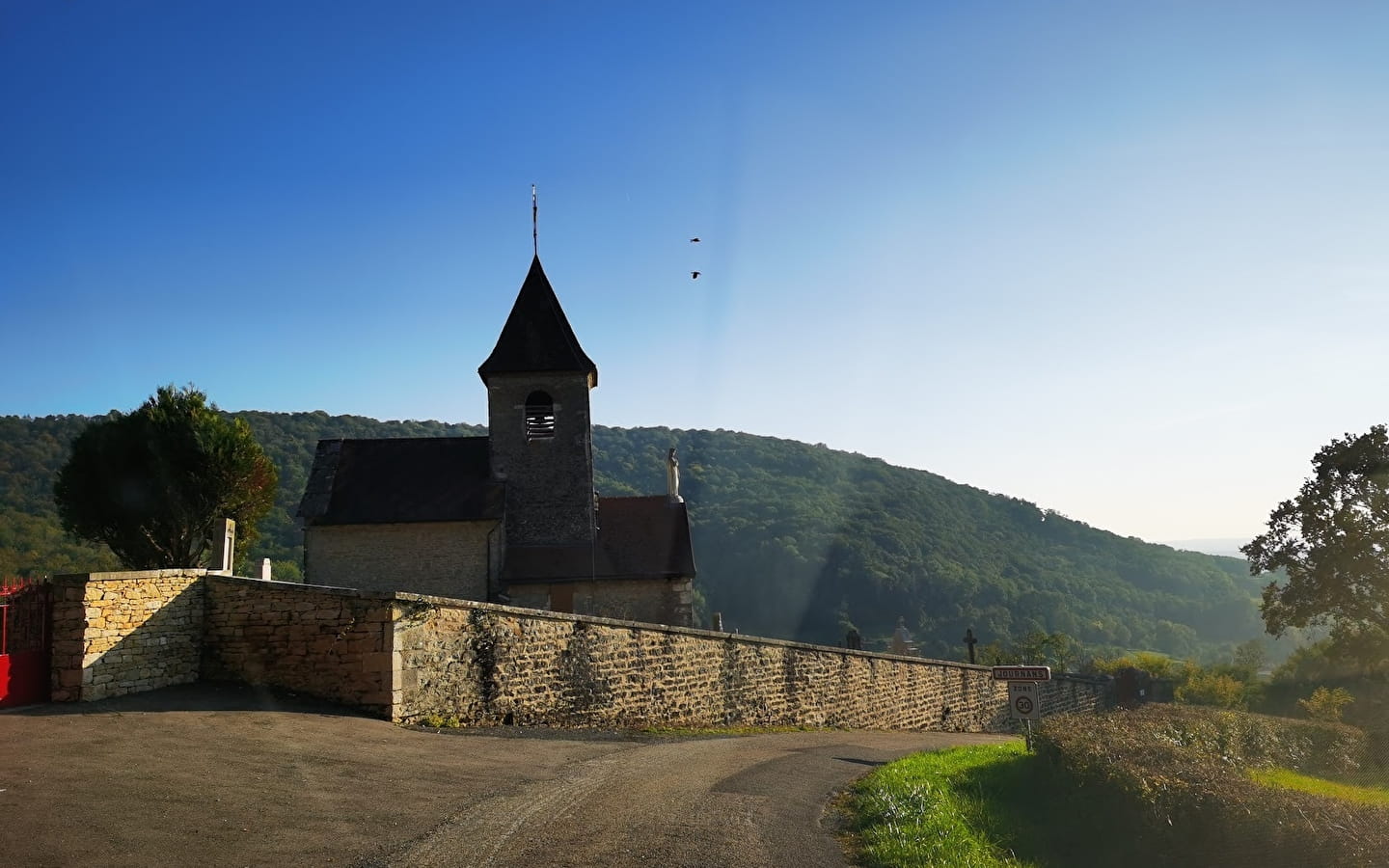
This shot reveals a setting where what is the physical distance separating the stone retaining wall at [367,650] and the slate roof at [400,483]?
9.19 meters

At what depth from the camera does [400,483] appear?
2402 cm

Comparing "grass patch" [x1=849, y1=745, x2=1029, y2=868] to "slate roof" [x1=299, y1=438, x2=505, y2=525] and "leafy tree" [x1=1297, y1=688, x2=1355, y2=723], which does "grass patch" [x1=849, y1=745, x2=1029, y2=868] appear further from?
"leafy tree" [x1=1297, y1=688, x2=1355, y2=723]

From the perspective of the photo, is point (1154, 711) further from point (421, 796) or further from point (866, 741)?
point (421, 796)

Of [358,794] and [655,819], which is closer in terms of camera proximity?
[655,819]

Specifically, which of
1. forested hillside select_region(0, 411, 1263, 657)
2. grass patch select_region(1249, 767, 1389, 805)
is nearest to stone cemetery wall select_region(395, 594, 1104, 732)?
grass patch select_region(1249, 767, 1389, 805)

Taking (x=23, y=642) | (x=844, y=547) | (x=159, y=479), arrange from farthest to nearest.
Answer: (x=844, y=547) < (x=159, y=479) < (x=23, y=642)

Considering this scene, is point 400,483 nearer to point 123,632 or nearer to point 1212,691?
point 123,632

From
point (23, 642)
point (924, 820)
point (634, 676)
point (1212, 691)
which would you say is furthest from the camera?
point (1212, 691)

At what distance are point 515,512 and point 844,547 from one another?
147ft

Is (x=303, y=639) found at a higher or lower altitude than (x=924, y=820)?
higher

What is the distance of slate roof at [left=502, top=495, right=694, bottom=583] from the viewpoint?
23125 mm

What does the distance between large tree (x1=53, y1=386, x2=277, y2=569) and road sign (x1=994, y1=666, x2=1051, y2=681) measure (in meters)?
19.4

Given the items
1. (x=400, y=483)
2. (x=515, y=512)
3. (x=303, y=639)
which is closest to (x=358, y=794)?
(x=303, y=639)

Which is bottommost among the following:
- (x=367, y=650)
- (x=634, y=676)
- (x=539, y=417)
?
(x=634, y=676)
